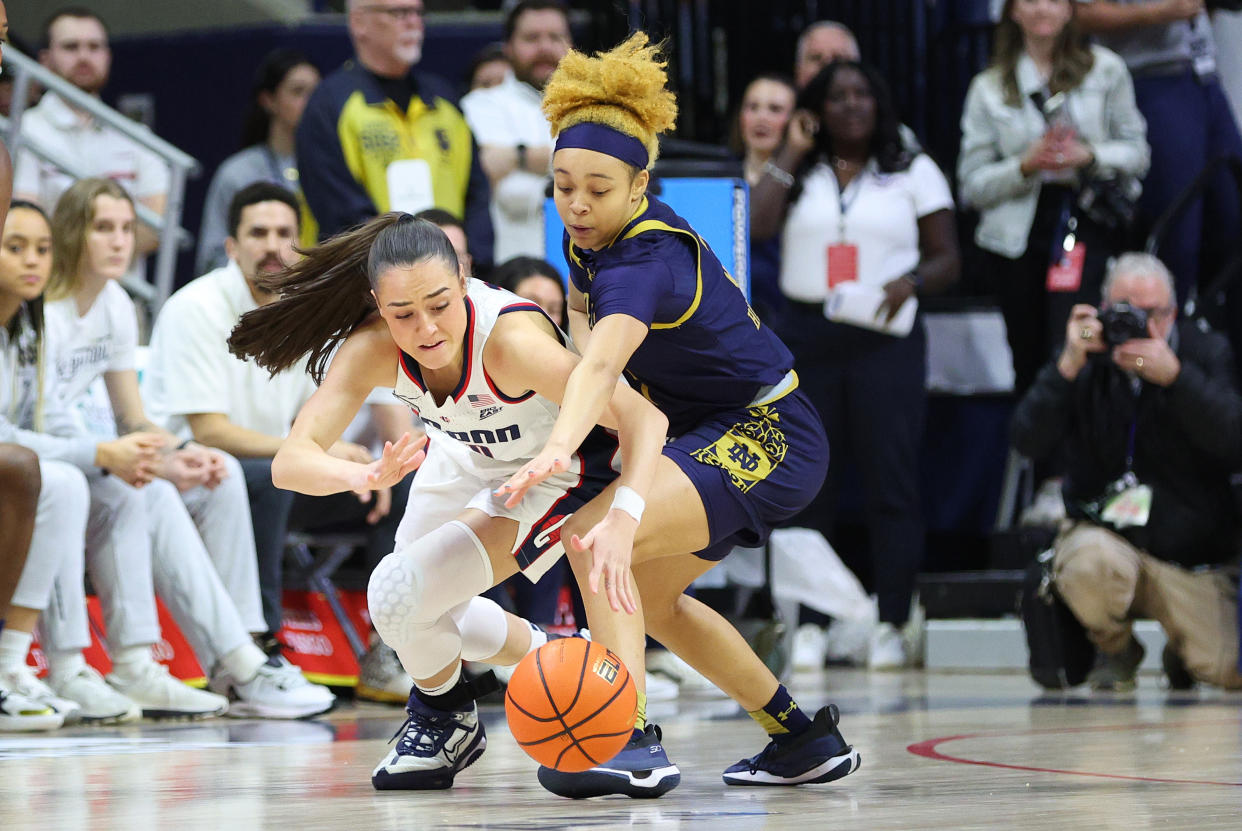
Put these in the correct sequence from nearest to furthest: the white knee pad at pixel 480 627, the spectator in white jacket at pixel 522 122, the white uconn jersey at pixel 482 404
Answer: the white uconn jersey at pixel 482 404, the white knee pad at pixel 480 627, the spectator in white jacket at pixel 522 122

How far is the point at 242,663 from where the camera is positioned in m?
4.82

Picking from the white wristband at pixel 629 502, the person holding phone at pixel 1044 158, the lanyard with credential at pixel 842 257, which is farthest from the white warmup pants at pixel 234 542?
the person holding phone at pixel 1044 158

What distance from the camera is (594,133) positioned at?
313cm

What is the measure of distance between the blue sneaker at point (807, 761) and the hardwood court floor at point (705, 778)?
0.04 m

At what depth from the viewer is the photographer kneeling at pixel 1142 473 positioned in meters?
5.64

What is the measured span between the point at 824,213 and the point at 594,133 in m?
3.68

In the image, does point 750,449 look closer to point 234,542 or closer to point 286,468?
point 286,468

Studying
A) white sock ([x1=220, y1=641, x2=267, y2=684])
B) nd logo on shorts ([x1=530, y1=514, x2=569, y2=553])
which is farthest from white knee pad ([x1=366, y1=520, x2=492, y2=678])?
white sock ([x1=220, y1=641, x2=267, y2=684])

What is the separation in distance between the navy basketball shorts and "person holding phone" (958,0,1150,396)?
3.60m

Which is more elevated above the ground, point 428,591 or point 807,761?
point 428,591

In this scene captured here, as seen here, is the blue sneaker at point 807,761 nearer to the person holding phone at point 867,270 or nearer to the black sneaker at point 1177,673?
the black sneaker at point 1177,673

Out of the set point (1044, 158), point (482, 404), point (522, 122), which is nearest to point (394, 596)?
point (482, 404)

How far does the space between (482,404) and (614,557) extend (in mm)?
516

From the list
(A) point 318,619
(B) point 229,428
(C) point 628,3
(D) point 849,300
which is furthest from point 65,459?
(C) point 628,3
